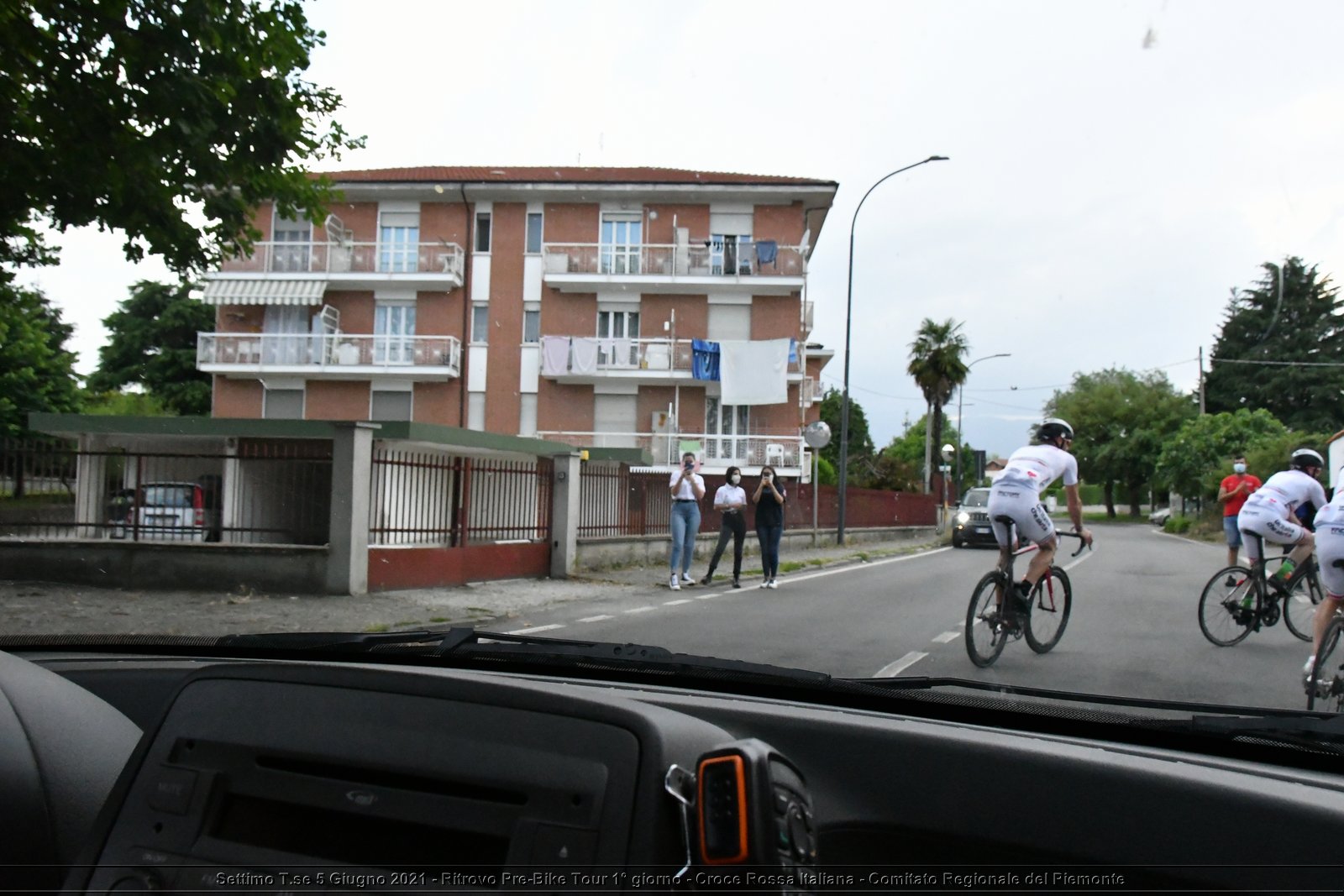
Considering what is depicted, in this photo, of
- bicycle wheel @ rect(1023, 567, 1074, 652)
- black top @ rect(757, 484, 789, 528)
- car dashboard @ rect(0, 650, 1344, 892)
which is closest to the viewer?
car dashboard @ rect(0, 650, 1344, 892)

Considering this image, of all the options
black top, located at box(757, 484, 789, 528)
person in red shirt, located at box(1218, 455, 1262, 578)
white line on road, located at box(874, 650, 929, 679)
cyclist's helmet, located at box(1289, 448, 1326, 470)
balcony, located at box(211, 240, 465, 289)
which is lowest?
white line on road, located at box(874, 650, 929, 679)

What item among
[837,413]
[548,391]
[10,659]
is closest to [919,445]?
[837,413]

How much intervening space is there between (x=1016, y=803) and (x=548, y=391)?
115ft

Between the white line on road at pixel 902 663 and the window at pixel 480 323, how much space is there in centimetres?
3020

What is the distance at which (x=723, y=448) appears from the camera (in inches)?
1398

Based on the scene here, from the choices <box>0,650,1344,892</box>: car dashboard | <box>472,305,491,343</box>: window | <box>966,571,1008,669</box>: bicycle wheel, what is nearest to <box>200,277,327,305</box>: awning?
<box>472,305,491,343</box>: window

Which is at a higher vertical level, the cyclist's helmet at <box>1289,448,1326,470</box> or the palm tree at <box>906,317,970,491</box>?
the palm tree at <box>906,317,970,491</box>

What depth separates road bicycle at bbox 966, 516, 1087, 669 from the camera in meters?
7.57

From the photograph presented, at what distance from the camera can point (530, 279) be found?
1425 inches

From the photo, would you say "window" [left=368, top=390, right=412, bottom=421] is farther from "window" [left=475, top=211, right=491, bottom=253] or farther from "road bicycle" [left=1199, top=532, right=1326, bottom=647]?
"road bicycle" [left=1199, top=532, right=1326, bottom=647]

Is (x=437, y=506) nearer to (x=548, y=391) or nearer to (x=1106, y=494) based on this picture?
(x=548, y=391)

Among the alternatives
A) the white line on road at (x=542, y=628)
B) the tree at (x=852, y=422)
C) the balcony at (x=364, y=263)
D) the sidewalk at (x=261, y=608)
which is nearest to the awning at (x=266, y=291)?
the balcony at (x=364, y=263)

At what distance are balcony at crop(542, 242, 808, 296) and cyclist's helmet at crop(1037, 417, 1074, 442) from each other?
27.2m

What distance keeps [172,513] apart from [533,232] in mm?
25347
